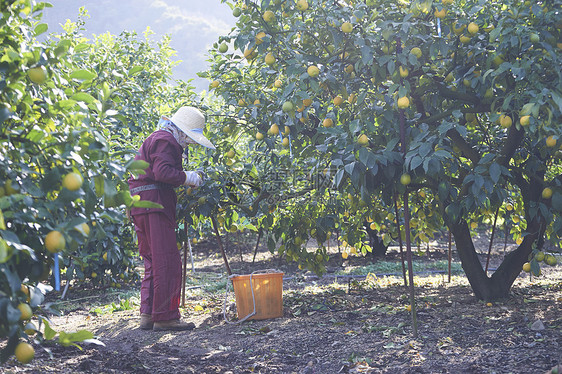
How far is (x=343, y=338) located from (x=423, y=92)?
156 cm

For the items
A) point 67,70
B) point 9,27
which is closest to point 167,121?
point 67,70

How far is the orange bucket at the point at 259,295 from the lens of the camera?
3820 mm

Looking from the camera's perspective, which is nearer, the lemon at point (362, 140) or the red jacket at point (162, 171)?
the lemon at point (362, 140)

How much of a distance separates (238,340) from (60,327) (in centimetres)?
161

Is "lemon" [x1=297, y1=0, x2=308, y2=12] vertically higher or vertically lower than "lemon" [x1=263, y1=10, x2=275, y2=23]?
lower

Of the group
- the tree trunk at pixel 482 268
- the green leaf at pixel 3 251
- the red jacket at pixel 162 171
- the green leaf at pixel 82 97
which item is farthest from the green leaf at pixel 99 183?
the tree trunk at pixel 482 268

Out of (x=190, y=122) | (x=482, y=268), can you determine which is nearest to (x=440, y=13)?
(x=190, y=122)

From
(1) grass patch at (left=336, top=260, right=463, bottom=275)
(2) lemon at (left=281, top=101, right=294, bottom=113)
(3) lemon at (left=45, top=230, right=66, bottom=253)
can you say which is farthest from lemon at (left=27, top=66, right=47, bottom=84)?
(1) grass patch at (left=336, top=260, right=463, bottom=275)

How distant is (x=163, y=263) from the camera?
3721 millimetres

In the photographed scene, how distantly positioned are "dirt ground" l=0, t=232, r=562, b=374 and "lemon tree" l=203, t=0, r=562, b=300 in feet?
1.63

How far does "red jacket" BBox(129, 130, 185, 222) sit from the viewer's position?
3.59m

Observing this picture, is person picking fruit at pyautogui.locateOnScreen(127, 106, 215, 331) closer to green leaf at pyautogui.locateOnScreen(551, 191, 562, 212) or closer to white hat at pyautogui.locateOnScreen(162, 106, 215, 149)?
white hat at pyautogui.locateOnScreen(162, 106, 215, 149)

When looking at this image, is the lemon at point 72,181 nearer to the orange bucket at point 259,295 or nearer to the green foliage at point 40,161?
the green foliage at point 40,161

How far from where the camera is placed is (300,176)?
4332 millimetres
